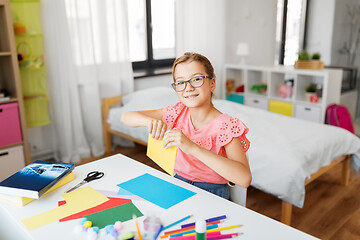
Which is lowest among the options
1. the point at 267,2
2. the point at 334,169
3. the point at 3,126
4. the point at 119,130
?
the point at 334,169

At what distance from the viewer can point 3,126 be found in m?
2.45

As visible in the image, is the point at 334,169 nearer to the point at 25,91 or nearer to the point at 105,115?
the point at 105,115

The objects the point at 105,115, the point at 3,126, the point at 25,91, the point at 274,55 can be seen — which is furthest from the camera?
the point at 274,55

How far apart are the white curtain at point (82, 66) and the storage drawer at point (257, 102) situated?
4.38 ft

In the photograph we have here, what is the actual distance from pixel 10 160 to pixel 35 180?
61.8 inches

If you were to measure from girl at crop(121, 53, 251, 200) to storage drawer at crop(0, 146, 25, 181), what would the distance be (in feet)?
5.20

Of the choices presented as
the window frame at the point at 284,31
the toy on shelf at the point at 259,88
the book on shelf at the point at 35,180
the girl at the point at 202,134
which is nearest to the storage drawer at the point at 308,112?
the toy on shelf at the point at 259,88

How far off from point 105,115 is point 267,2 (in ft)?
8.86

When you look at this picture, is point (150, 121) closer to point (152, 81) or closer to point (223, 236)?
point (223, 236)

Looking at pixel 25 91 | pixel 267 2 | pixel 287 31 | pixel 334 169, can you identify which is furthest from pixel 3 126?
pixel 287 31

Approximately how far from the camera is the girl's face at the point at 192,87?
3.86 ft

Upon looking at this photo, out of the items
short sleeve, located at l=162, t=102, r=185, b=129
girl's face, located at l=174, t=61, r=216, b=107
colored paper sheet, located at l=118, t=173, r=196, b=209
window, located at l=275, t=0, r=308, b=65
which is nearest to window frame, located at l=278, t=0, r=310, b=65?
window, located at l=275, t=0, r=308, b=65

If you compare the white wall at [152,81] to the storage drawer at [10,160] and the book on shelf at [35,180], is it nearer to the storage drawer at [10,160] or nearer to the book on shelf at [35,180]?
the storage drawer at [10,160]

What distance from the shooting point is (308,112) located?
3.38 m
